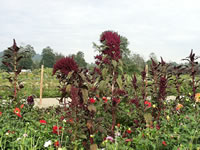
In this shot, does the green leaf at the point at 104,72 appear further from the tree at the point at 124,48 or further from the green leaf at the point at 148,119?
the green leaf at the point at 148,119

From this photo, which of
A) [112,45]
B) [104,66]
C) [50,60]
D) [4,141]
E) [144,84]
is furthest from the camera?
[50,60]

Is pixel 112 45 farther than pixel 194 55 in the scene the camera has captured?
No

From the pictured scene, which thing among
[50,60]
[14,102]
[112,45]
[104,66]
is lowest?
[14,102]

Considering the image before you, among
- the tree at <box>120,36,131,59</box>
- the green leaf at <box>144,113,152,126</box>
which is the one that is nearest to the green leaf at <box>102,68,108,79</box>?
the tree at <box>120,36,131,59</box>

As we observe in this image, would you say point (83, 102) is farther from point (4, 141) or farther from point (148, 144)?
point (4, 141)

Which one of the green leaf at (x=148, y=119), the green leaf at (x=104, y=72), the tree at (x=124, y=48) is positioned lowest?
the green leaf at (x=148, y=119)

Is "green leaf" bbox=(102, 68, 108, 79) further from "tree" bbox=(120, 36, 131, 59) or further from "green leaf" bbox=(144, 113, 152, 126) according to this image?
"green leaf" bbox=(144, 113, 152, 126)


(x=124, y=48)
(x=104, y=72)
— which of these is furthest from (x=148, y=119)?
(x=124, y=48)

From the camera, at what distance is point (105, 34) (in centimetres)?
302

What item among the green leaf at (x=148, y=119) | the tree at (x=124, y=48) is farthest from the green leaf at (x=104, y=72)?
the green leaf at (x=148, y=119)

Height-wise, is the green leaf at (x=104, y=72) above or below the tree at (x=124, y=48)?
below

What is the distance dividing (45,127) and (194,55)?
2676 mm

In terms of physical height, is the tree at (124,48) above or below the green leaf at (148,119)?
above

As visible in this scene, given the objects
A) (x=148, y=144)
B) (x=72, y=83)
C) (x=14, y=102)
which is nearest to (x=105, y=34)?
(x=72, y=83)
